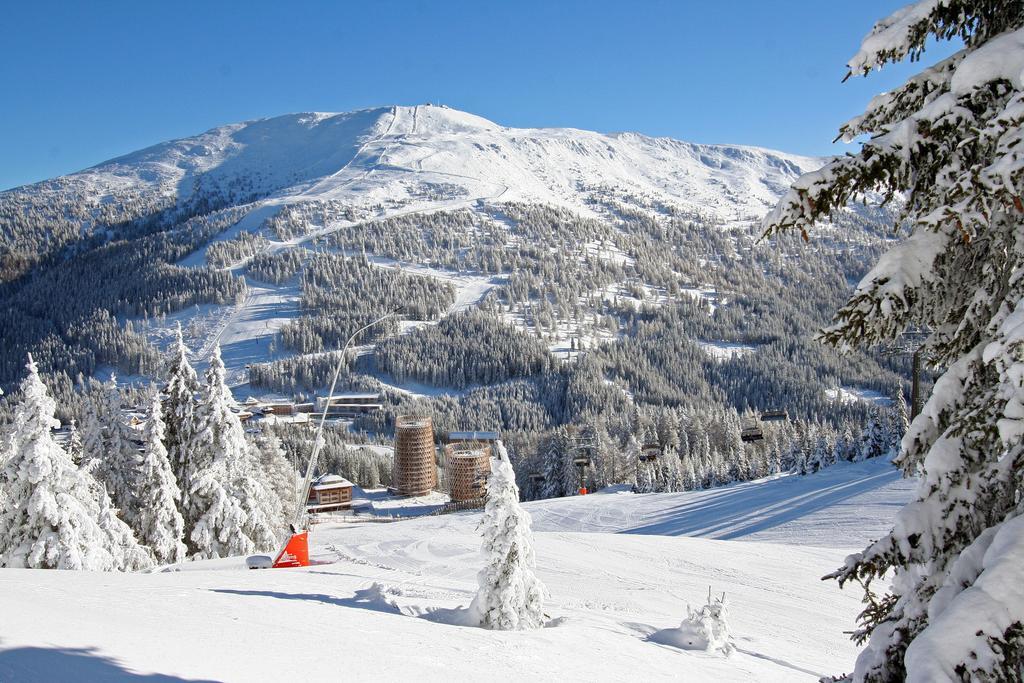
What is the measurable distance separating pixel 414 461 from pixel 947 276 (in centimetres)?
10130

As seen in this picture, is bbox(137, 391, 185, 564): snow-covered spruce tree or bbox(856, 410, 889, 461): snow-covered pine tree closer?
bbox(137, 391, 185, 564): snow-covered spruce tree

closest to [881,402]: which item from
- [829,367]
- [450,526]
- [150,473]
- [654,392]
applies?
[829,367]

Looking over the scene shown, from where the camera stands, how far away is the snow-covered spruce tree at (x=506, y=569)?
12438mm

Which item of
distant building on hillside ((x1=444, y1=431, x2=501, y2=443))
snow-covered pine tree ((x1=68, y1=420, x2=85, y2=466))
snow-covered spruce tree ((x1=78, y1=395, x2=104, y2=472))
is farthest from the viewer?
distant building on hillside ((x1=444, y1=431, x2=501, y2=443))

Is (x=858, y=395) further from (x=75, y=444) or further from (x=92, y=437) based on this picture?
(x=75, y=444)

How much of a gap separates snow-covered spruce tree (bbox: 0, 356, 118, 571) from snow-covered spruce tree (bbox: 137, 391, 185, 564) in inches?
150

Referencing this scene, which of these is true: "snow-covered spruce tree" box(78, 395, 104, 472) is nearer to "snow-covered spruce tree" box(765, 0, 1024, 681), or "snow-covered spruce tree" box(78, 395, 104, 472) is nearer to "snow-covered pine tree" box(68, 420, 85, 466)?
"snow-covered pine tree" box(68, 420, 85, 466)

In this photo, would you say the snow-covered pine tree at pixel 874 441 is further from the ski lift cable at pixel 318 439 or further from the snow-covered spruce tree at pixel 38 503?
the snow-covered spruce tree at pixel 38 503

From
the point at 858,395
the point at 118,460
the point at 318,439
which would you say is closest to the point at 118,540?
the point at 118,460

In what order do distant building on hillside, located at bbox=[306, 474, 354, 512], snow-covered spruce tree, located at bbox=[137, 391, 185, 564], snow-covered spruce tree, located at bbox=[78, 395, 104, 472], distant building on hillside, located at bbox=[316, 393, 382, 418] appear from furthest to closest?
distant building on hillside, located at bbox=[316, 393, 382, 418]
distant building on hillside, located at bbox=[306, 474, 354, 512]
snow-covered spruce tree, located at bbox=[78, 395, 104, 472]
snow-covered spruce tree, located at bbox=[137, 391, 185, 564]

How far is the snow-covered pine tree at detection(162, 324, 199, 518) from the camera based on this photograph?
83.9 ft

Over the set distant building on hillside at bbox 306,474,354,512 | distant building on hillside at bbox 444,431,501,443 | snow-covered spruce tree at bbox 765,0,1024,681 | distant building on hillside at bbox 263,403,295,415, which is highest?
snow-covered spruce tree at bbox 765,0,1024,681

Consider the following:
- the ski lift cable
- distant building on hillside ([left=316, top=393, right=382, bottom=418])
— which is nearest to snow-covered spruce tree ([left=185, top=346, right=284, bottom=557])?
the ski lift cable

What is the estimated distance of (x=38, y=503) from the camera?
19.2 metres
